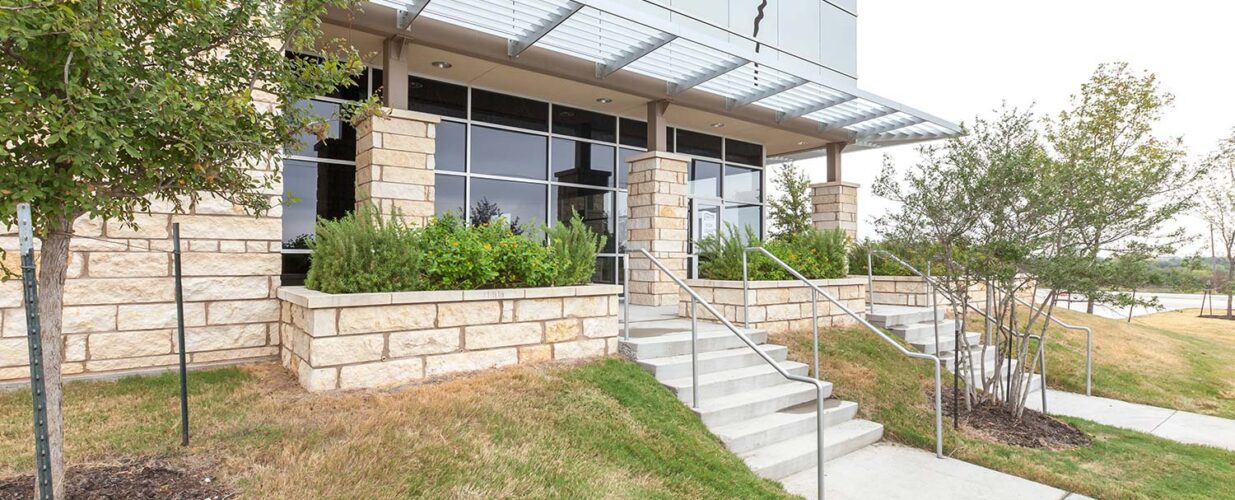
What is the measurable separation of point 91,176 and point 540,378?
305 cm

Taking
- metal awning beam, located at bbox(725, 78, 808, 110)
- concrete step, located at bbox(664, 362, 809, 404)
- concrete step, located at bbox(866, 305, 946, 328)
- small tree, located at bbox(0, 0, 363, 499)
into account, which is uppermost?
metal awning beam, located at bbox(725, 78, 808, 110)

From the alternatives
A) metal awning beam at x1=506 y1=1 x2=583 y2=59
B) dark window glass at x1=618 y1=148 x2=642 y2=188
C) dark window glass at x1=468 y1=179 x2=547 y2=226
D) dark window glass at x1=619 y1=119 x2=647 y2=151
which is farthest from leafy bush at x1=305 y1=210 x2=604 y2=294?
dark window glass at x1=619 y1=119 x2=647 y2=151

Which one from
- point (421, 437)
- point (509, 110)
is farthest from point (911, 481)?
point (509, 110)

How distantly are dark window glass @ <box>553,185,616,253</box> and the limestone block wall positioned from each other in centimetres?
524

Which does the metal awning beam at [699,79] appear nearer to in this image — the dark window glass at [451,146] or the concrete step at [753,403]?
the dark window glass at [451,146]

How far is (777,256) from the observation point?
8055 mm

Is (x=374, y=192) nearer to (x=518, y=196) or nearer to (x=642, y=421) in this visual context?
(x=518, y=196)

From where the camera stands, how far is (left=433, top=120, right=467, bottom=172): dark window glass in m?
8.70

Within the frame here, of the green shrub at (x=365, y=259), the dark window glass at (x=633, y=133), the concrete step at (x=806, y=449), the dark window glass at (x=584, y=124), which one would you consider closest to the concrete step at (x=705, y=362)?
the concrete step at (x=806, y=449)

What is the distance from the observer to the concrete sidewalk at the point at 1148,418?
6137mm

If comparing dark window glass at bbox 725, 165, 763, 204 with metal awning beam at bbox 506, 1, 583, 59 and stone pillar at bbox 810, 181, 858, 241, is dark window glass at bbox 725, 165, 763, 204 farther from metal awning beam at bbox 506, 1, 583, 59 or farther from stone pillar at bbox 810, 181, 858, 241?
metal awning beam at bbox 506, 1, 583, 59

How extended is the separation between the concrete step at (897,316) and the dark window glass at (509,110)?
19.2ft

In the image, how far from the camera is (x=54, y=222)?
2.43 metres

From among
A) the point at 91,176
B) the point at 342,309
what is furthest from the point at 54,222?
the point at 342,309
